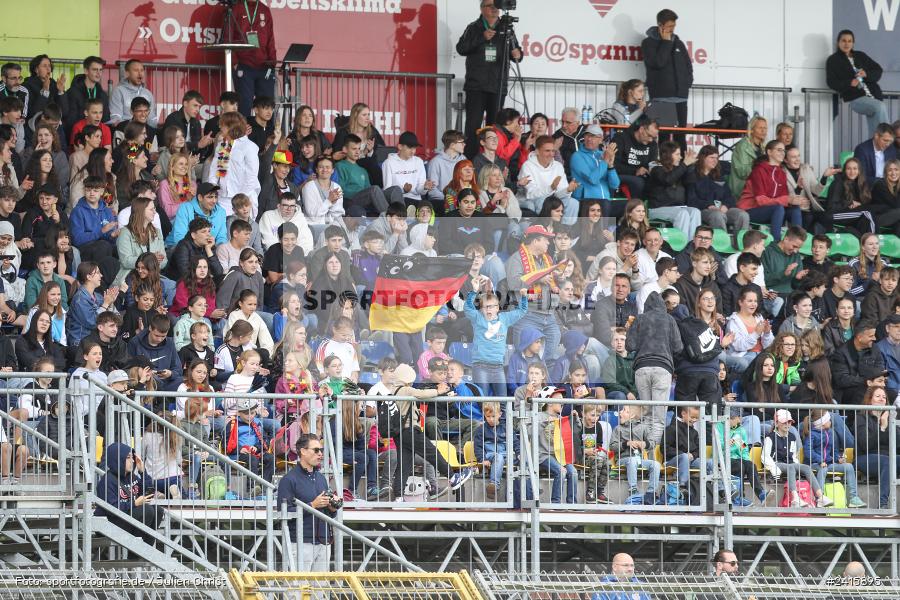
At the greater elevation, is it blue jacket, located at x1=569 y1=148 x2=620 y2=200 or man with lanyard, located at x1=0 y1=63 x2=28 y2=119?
man with lanyard, located at x1=0 y1=63 x2=28 y2=119

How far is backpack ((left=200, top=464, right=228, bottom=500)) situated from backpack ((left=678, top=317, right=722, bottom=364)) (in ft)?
16.1

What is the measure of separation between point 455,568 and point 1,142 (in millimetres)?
6539

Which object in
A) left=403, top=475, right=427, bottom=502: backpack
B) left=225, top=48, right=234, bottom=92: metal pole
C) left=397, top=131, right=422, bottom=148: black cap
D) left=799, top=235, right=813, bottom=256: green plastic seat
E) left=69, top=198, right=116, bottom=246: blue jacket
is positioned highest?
left=225, top=48, right=234, bottom=92: metal pole

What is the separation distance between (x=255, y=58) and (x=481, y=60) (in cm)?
268

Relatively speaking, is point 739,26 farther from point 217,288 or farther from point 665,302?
point 217,288

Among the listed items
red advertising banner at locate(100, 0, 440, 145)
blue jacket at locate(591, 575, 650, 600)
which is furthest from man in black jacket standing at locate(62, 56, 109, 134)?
blue jacket at locate(591, 575, 650, 600)

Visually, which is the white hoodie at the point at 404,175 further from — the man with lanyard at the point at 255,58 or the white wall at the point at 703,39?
the white wall at the point at 703,39

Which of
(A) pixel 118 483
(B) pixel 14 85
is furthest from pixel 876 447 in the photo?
(B) pixel 14 85

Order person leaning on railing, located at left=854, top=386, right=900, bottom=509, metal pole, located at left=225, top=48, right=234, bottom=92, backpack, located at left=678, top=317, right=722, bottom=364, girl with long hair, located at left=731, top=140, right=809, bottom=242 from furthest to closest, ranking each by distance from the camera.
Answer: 1. girl with long hair, located at left=731, top=140, right=809, bottom=242
2. metal pole, located at left=225, top=48, right=234, bottom=92
3. backpack, located at left=678, top=317, right=722, bottom=364
4. person leaning on railing, located at left=854, top=386, right=900, bottom=509

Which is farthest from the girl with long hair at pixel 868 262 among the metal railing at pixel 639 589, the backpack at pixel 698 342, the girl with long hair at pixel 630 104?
the metal railing at pixel 639 589

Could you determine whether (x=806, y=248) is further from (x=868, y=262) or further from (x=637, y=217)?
(x=637, y=217)

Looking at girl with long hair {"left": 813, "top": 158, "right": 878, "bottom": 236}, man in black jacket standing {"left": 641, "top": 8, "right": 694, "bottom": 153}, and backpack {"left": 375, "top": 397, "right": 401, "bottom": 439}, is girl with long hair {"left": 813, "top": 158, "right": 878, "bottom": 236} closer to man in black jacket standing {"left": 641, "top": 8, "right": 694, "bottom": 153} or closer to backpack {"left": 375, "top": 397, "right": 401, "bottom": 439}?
man in black jacket standing {"left": 641, "top": 8, "right": 694, "bottom": 153}

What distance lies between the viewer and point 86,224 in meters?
18.3

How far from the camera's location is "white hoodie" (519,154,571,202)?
68.1ft
